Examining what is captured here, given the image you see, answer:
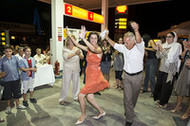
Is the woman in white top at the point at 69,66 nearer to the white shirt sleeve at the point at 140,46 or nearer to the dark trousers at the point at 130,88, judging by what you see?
the dark trousers at the point at 130,88

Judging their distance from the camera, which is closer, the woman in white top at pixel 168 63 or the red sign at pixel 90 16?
the woman in white top at pixel 168 63

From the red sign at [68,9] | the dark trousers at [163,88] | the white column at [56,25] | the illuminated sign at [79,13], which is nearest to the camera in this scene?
the dark trousers at [163,88]

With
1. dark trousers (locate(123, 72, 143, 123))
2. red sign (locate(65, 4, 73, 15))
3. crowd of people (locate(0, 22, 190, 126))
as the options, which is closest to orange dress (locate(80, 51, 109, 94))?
crowd of people (locate(0, 22, 190, 126))

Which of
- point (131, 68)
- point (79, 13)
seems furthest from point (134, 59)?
point (79, 13)

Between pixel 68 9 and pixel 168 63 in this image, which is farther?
pixel 68 9

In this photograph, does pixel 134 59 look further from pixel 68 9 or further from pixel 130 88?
pixel 68 9

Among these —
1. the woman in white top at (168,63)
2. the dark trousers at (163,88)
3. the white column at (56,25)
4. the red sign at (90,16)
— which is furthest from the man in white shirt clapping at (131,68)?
the red sign at (90,16)

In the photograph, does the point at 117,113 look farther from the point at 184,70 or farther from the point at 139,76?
the point at 184,70

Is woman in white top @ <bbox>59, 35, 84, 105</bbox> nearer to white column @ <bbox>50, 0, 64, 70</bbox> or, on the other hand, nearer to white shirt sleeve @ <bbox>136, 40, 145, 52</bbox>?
white shirt sleeve @ <bbox>136, 40, 145, 52</bbox>

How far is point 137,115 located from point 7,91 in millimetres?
2984

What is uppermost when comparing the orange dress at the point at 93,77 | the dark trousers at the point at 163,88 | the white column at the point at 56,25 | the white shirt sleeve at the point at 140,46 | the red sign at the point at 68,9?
the red sign at the point at 68,9

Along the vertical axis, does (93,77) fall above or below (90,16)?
below

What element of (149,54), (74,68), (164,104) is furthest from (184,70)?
(74,68)

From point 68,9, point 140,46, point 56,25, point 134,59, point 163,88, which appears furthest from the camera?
point 68,9
